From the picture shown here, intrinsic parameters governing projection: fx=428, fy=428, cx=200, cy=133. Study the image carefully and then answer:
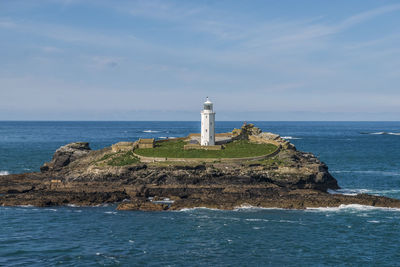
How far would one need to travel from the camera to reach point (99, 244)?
129ft

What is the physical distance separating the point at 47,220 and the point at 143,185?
15.2 m

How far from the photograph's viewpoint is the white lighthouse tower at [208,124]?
240ft

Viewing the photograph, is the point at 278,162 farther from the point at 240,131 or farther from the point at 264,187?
the point at 240,131

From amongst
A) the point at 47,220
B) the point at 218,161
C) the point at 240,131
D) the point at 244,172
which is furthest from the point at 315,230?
the point at 240,131

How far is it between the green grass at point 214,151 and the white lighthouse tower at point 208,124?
340 centimetres

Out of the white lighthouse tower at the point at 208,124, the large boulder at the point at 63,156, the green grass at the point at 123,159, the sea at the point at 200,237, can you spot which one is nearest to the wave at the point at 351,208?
the sea at the point at 200,237

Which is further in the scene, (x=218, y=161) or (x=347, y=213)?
(x=218, y=161)

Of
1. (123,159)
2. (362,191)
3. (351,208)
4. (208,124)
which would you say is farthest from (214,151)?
(351,208)

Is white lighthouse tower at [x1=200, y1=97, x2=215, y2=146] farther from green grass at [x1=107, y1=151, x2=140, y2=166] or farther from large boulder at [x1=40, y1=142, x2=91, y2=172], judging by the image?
large boulder at [x1=40, y1=142, x2=91, y2=172]

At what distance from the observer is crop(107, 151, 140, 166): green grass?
66200 millimetres

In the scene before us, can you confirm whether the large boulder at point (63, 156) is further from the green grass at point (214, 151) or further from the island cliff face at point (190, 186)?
the green grass at point (214, 151)

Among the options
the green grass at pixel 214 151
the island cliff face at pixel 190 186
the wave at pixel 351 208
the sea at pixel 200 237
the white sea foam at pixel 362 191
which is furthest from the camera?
the green grass at pixel 214 151

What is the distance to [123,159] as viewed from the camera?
68250 mm

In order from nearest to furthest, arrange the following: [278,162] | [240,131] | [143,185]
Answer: [143,185] < [278,162] < [240,131]
